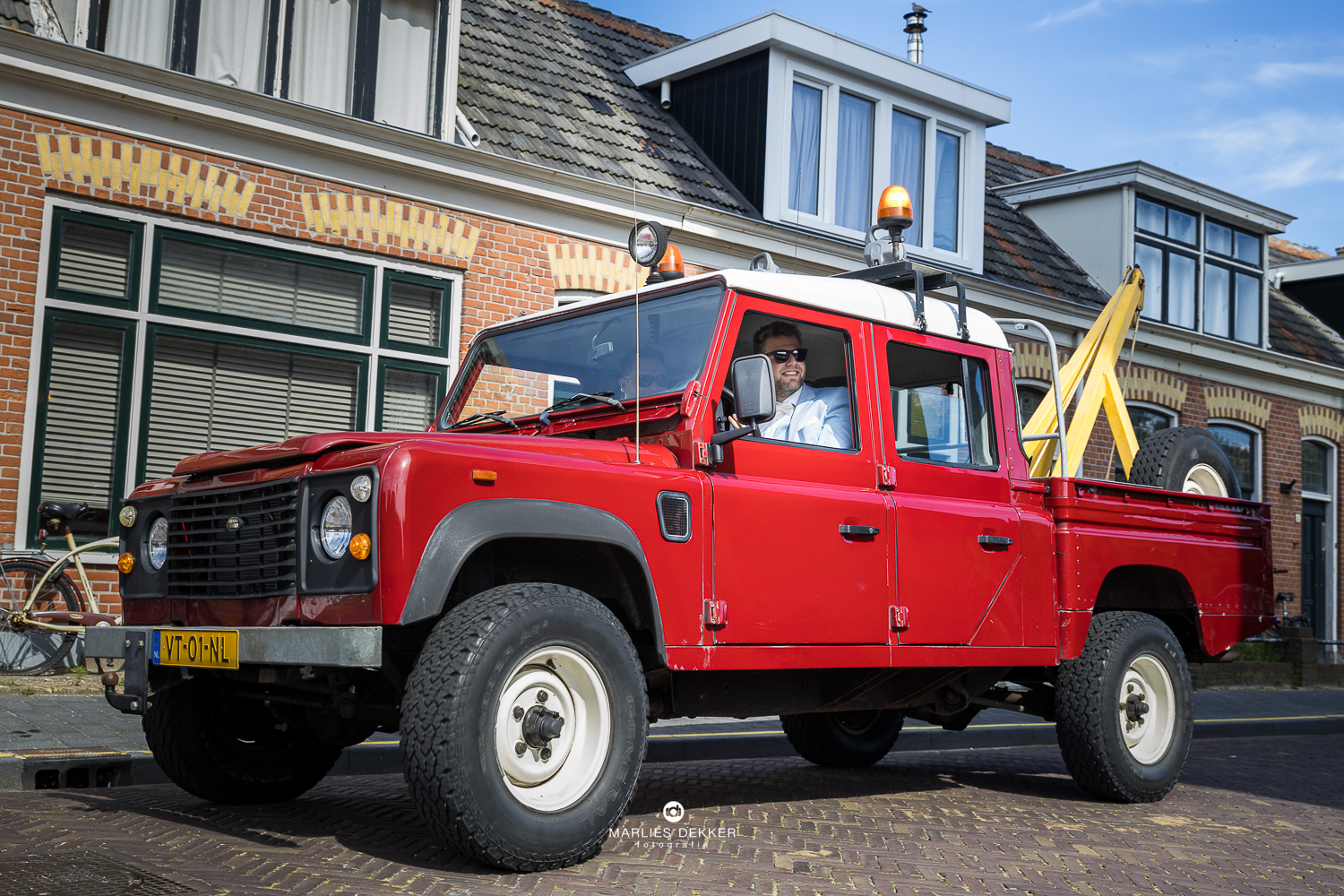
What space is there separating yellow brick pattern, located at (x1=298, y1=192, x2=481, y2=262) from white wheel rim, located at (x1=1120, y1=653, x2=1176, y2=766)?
23.0ft

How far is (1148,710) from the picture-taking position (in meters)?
6.59

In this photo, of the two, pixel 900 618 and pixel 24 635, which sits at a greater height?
pixel 900 618

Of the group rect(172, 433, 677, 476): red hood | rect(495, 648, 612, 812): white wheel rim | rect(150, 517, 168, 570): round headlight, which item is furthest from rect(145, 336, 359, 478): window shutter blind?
rect(495, 648, 612, 812): white wheel rim

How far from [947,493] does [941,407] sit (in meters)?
0.45

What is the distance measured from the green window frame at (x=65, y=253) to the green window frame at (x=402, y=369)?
6.97ft

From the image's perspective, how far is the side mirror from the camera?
4758mm

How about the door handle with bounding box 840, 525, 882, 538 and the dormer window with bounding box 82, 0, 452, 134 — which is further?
the dormer window with bounding box 82, 0, 452, 134

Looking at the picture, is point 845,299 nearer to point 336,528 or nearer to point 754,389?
point 754,389

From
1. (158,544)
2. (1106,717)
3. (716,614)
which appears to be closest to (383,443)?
(158,544)

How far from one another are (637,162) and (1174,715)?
844 centimetres

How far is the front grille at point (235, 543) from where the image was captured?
4262mm

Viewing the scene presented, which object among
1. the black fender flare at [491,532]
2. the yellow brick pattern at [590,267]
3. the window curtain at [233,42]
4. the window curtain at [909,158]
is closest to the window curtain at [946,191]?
the window curtain at [909,158]

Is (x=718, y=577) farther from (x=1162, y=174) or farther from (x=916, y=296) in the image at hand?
(x=1162, y=174)

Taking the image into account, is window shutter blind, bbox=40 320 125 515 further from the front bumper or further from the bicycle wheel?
the front bumper
